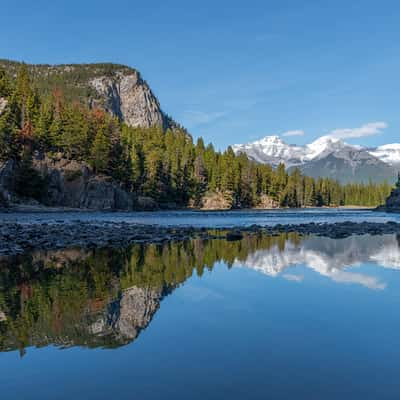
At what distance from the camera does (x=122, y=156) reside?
278ft

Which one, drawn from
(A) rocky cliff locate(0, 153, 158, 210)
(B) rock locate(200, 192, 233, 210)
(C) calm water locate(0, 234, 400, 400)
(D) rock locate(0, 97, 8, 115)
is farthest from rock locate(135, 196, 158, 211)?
(C) calm water locate(0, 234, 400, 400)

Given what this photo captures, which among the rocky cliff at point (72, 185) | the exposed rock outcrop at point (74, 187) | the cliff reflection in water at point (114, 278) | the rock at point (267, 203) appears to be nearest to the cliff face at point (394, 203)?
the rock at point (267, 203)

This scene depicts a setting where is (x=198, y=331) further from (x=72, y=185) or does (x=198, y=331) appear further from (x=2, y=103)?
(x=2, y=103)

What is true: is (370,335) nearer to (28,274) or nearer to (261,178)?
(28,274)

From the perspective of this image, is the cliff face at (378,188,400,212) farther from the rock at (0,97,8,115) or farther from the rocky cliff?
the rock at (0,97,8,115)

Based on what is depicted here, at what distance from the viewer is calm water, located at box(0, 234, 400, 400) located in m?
4.74

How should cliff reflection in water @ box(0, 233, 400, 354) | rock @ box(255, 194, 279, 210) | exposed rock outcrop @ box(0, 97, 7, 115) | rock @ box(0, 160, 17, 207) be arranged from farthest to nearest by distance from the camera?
rock @ box(255, 194, 279, 210), exposed rock outcrop @ box(0, 97, 7, 115), rock @ box(0, 160, 17, 207), cliff reflection in water @ box(0, 233, 400, 354)

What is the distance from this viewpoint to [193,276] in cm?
1188

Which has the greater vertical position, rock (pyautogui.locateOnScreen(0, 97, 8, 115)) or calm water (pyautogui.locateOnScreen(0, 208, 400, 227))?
rock (pyautogui.locateOnScreen(0, 97, 8, 115))

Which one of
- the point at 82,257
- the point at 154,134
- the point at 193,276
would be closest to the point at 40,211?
the point at 82,257

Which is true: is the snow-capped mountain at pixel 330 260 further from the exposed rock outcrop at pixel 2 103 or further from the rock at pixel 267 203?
the rock at pixel 267 203

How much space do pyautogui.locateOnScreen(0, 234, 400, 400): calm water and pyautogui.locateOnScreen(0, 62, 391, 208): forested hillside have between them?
57.1 m

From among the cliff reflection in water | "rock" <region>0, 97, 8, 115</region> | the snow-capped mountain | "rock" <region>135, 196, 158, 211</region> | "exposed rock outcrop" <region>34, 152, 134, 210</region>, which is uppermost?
"rock" <region>0, 97, 8, 115</region>

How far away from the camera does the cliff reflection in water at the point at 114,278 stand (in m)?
6.88
